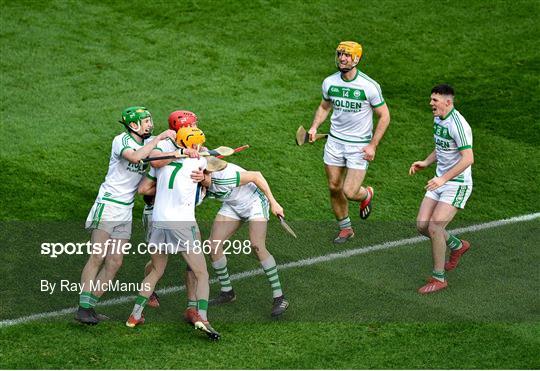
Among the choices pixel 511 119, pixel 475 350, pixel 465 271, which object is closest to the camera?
pixel 475 350

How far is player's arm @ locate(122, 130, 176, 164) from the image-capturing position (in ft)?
41.9

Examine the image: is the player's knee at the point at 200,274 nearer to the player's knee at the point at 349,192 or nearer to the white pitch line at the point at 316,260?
the white pitch line at the point at 316,260

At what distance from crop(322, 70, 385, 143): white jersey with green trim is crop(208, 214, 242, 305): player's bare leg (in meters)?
2.34

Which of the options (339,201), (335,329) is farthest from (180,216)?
(339,201)

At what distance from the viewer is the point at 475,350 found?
1246 cm

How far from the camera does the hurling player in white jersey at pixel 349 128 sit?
1501 cm

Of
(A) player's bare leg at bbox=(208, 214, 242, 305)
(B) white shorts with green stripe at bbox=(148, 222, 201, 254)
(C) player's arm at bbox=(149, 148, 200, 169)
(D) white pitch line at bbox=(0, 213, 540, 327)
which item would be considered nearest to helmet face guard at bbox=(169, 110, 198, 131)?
(C) player's arm at bbox=(149, 148, 200, 169)

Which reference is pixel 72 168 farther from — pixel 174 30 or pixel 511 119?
pixel 511 119

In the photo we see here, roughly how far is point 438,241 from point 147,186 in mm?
3214

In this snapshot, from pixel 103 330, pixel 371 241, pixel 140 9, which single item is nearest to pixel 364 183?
pixel 371 241

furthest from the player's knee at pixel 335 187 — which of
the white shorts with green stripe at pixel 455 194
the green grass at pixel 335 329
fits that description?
the white shorts with green stripe at pixel 455 194

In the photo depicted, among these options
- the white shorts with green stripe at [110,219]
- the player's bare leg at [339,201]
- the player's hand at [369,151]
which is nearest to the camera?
the white shorts with green stripe at [110,219]

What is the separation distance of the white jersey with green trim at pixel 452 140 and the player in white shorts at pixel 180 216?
274 cm

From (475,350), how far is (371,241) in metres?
3.26
